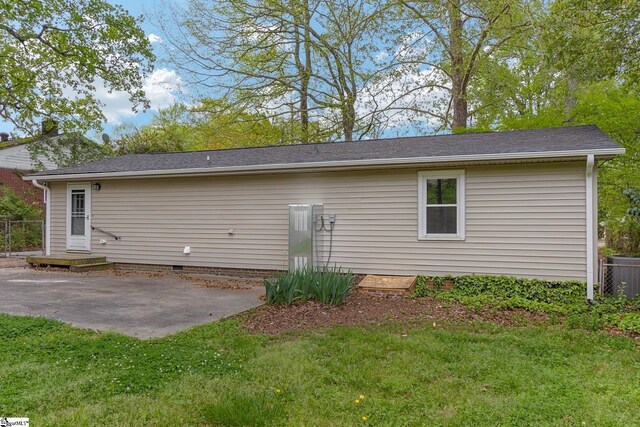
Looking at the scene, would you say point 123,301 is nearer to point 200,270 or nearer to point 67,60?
point 200,270

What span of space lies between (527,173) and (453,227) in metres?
1.50

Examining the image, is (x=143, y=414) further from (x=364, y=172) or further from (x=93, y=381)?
(x=364, y=172)

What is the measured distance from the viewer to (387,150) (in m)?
8.52

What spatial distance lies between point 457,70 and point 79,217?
1270 cm

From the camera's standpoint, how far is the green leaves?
43.7 feet

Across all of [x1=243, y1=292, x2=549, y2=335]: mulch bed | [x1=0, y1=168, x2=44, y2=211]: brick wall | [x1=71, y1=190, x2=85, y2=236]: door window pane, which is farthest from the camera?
[x1=0, y1=168, x2=44, y2=211]: brick wall

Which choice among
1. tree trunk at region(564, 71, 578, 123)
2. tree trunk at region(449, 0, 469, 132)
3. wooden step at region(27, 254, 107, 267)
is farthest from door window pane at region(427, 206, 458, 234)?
wooden step at region(27, 254, 107, 267)

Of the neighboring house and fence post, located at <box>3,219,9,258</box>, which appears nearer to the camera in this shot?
fence post, located at <box>3,219,9,258</box>

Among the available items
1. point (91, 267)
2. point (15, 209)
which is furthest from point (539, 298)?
point (15, 209)

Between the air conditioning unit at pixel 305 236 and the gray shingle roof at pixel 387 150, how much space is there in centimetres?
99

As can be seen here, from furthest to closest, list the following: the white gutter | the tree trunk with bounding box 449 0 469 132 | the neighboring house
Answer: the neighboring house, the tree trunk with bounding box 449 0 469 132, the white gutter

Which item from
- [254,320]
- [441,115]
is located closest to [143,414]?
[254,320]

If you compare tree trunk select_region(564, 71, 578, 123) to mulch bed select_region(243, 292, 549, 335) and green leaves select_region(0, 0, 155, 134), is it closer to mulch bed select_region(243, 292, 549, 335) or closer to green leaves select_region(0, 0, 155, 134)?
mulch bed select_region(243, 292, 549, 335)

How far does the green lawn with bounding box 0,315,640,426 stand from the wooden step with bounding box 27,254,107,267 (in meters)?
5.44
